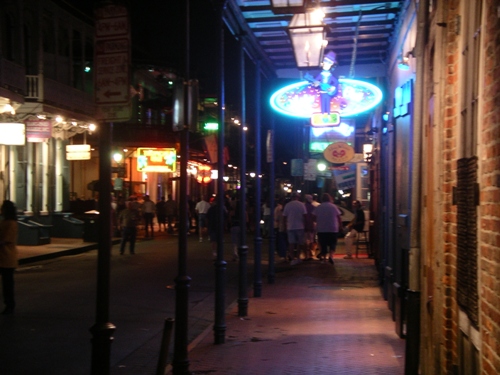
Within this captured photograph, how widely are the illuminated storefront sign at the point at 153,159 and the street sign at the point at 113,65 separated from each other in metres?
29.4

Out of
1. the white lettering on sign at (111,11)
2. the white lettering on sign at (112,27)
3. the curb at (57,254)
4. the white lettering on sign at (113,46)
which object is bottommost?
the curb at (57,254)

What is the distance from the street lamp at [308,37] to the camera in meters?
9.09

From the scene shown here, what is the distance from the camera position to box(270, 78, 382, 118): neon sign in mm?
12383

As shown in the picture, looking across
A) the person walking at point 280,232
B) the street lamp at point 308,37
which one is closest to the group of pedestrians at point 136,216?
the person walking at point 280,232

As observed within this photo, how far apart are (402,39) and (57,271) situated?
1158cm

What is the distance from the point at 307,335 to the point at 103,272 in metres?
5.20

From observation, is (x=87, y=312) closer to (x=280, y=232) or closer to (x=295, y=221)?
(x=295, y=221)

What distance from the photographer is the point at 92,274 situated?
17156mm

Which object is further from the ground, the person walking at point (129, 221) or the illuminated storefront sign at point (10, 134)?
the illuminated storefront sign at point (10, 134)

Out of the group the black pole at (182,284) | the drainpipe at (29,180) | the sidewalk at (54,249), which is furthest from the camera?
the drainpipe at (29,180)

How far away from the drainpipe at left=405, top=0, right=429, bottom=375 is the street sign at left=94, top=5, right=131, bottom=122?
2507 mm

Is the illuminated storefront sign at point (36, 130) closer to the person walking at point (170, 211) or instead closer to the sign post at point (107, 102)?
the person walking at point (170, 211)

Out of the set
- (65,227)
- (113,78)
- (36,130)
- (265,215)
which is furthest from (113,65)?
(65,227)

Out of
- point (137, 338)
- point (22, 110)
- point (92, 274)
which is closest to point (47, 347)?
point (137, 338)
